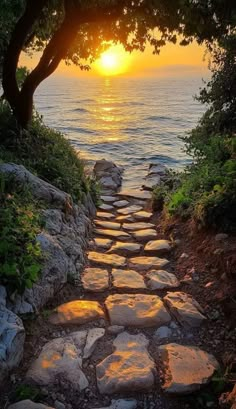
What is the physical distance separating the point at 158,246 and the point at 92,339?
285 cm

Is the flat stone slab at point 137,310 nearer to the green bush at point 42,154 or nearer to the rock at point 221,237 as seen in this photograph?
the rock at point 221,237

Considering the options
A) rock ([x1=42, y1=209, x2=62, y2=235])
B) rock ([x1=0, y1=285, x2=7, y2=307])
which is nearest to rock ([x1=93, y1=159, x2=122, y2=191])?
rock ([x1=42, y1=209, x2=62, y2=235])


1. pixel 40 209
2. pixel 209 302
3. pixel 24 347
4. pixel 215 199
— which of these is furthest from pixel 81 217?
pixel 24 347

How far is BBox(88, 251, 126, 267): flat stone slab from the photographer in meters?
5.61

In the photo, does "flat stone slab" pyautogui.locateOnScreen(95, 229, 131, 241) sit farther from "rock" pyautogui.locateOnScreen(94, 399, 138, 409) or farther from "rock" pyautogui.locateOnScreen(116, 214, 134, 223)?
"rock" pyautogui.locateOnScreen(94, 399, 138, 409)

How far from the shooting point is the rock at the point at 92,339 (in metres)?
3.52

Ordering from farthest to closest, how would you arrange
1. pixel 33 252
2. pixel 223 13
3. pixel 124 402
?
pixel 223 13, pixel 33 252, pixel 124 402

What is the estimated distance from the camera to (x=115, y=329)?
387 centimetres

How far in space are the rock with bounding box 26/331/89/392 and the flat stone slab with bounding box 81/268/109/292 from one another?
111 cm

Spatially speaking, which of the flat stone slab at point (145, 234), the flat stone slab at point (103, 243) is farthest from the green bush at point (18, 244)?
the flat stone slab at point (145, 234)

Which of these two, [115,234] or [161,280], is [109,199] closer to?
[115,234]

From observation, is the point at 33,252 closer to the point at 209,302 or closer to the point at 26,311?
the point at 26,311

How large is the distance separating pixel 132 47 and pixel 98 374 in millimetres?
7860

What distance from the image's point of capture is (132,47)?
29.8ft
